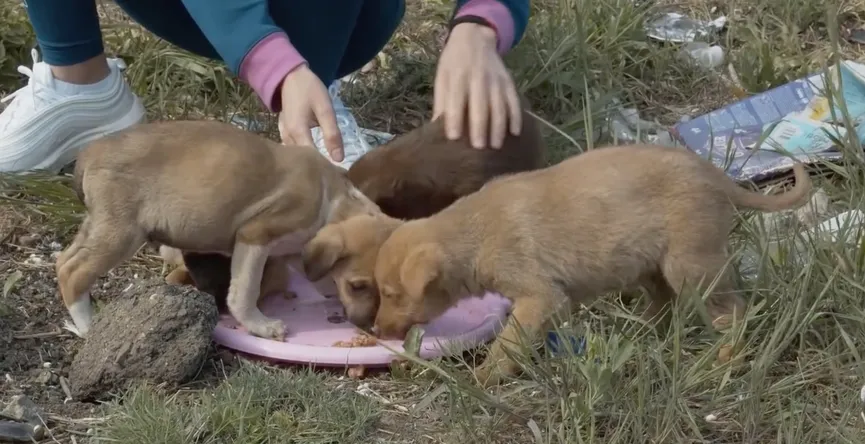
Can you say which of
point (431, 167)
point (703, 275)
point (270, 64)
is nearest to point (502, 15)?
point (431, 167)

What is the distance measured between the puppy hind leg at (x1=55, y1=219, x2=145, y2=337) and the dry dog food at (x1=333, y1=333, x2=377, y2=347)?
66 cm

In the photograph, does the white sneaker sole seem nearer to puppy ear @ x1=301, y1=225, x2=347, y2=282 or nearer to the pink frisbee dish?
the pink frisbee dish

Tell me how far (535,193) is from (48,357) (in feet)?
4.89

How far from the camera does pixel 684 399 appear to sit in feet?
8.80

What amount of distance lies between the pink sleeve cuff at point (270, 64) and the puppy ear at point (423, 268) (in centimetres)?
68

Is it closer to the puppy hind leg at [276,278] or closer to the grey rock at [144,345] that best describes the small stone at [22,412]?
the grey rock at [144,345]

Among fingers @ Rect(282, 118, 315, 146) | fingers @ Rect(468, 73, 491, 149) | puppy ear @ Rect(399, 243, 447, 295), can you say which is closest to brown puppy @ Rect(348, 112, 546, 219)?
fingers @ Rect(468, 73, 491, 149)

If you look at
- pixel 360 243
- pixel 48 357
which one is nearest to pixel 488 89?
pixel 360 243

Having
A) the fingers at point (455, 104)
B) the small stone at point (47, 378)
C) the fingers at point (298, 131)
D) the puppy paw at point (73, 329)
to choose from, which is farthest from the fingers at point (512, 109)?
the small stone at point (47, 378)

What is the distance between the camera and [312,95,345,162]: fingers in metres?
3.01

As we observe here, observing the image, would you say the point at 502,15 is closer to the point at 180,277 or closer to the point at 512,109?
the point at 512,109

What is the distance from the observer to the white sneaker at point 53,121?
4.10 m

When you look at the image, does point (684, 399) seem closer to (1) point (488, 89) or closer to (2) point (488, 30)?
(1) point (488, 89)

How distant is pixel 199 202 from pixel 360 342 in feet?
2.05
